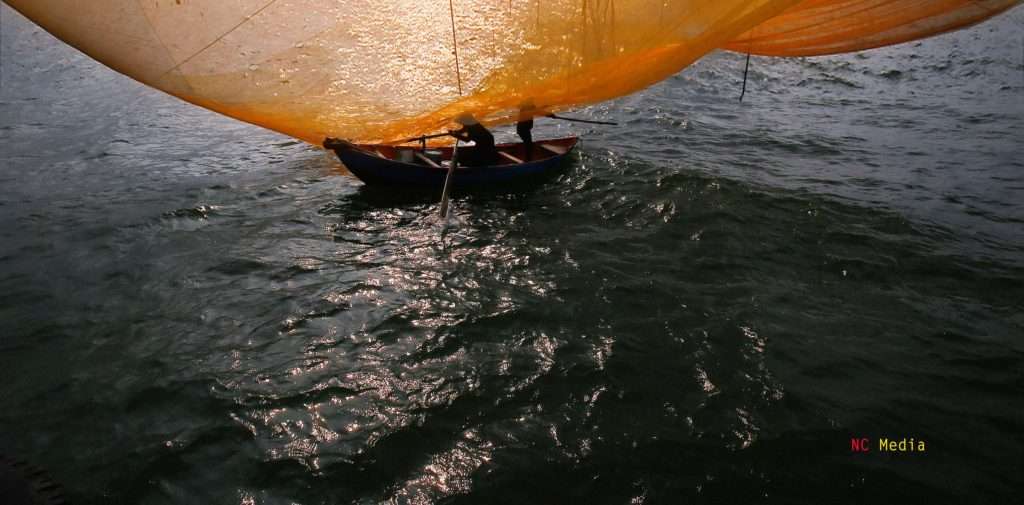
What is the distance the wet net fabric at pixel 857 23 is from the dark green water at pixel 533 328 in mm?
2984

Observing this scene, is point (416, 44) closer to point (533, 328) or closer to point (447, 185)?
point (533, 328)

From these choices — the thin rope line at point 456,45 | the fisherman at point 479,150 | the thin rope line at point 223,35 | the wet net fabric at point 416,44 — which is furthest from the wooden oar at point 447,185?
the thin rope line at point 223,35

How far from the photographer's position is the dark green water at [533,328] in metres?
5.00

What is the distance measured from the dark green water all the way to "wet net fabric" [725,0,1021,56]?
2.98 m

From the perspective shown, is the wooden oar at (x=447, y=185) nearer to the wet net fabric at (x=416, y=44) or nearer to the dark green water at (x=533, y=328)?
the dark green water at (x=533, y=328)

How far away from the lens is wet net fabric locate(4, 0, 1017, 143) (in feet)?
18.7

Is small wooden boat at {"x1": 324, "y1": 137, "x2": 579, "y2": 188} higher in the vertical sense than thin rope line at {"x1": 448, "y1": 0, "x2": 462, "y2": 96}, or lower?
lower

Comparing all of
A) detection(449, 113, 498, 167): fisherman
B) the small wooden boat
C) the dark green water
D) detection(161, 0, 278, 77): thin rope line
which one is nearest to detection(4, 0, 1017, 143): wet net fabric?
detection(161, 0, 278, 77): thin rope line

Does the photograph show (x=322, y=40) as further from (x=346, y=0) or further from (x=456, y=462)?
(x=456, y=462)

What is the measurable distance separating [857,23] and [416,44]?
508 centimetres

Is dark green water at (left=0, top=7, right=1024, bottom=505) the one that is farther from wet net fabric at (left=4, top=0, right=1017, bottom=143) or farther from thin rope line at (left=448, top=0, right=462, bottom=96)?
thin rope line at (left=448, top=0, right=462, bottom=96)

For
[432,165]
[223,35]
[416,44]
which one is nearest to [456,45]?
[416,44]

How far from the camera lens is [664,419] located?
17.9 ft

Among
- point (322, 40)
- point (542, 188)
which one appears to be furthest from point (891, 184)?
point (322, 40)
